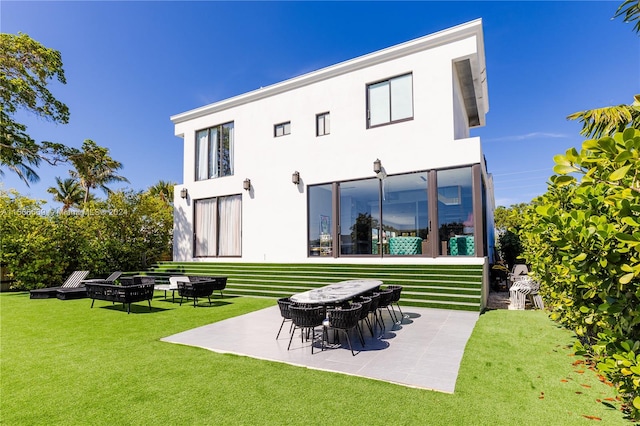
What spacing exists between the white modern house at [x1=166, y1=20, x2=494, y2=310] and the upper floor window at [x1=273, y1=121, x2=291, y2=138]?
0.22ft

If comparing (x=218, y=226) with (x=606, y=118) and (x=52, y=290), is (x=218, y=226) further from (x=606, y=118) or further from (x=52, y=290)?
(x=606, y=118)

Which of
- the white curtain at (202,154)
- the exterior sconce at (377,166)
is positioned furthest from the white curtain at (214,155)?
the exterior sconce at (377,166)

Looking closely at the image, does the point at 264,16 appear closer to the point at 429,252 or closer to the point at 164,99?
the point at 164,99

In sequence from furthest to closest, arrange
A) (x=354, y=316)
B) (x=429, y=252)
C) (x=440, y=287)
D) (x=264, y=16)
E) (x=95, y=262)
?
(x=95, y=262) < (x=264, y=16) < (x=429, y=252) < (x=440, y=287) < (x=354, y=316)

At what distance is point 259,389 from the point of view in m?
3.85

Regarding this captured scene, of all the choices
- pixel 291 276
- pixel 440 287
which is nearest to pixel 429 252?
pixel 440 287

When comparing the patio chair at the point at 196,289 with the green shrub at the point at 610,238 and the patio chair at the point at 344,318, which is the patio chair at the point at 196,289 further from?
the green shrub at the point at 610,238

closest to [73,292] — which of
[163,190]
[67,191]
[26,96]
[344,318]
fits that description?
[26,96]

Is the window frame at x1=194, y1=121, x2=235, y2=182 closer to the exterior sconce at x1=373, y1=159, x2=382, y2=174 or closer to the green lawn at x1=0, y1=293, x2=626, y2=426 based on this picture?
the exterior sconce at x1=373, y1=159, x2=382, y2=174

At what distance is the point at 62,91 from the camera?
1511 centimetres

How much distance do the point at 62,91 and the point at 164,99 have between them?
4.97 m

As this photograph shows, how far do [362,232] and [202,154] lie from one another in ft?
33.2

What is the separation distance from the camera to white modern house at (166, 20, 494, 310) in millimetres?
10953

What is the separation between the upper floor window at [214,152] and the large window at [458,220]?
34.8ft
